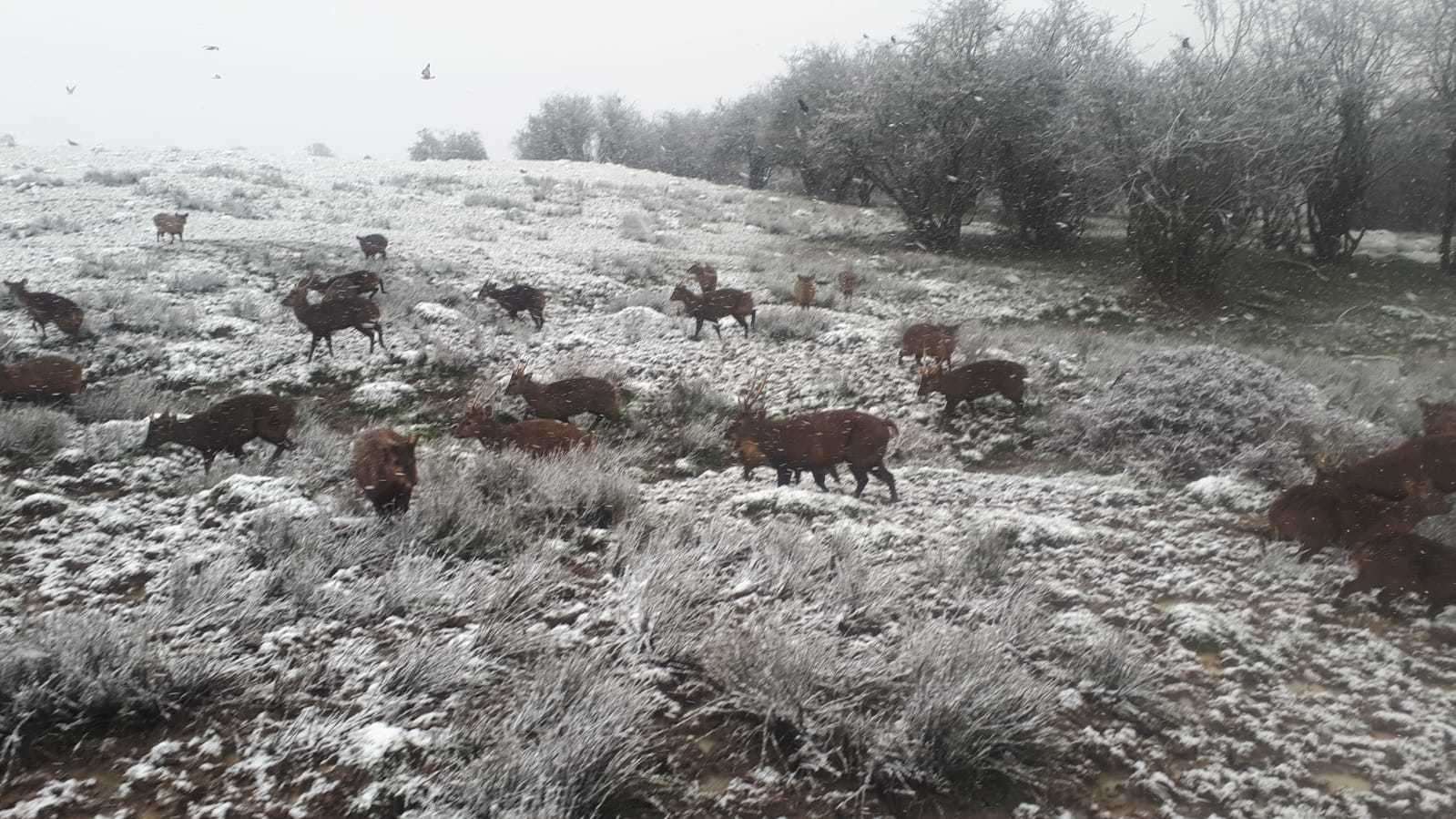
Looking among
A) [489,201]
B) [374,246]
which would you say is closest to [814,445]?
[374,246]

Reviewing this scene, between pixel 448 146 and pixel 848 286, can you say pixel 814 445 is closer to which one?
pixel 848 286

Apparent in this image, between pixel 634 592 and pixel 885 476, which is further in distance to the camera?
pixel 885 476

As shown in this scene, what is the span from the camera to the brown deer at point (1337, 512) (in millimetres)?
3969

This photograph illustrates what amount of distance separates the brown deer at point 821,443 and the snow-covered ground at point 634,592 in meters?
0.27

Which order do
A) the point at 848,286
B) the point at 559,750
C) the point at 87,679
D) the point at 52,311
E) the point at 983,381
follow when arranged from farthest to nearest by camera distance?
the point at 848,286, the point at 52,311, the point at 983,381, the point at 87,679, the point at 559,750

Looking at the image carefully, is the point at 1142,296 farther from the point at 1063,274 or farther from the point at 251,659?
the point at 251,659

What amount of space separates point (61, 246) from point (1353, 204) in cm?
2748

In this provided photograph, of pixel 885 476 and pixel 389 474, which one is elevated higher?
pixel 389 474

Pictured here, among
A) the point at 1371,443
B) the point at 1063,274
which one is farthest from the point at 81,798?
the point at 1063,274

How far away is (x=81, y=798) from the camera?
6.79ft

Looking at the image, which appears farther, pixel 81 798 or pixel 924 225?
pixel 924 225

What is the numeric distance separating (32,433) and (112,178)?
18.5m

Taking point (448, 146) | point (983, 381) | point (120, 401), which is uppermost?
point (448, 146)

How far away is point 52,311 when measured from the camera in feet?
23.6
